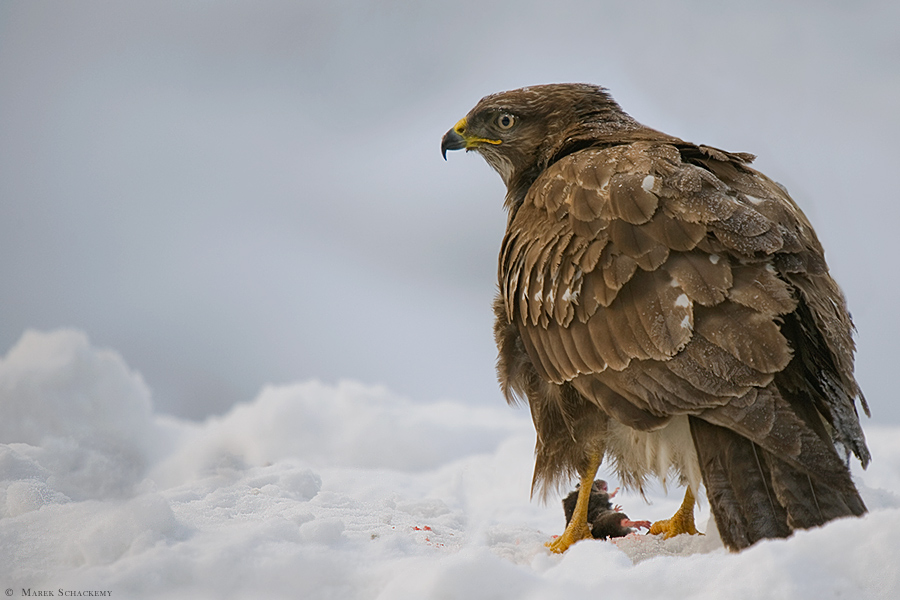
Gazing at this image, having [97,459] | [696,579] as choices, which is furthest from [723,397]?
[97,459]

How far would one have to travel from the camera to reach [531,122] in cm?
405

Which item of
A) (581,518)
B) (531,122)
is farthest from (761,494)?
(531,122)

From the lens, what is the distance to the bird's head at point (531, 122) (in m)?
3.92

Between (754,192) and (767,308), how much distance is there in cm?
71

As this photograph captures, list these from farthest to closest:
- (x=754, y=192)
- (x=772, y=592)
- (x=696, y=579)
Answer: (x=754, y=192)
(x=696, y=579)
(x=772, y=592)

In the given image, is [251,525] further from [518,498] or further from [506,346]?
[518,498]

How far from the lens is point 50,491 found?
308 centimetres

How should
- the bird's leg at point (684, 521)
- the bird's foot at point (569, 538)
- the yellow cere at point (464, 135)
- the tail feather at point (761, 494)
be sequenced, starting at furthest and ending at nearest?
the yellow cere at point (464, 135) → the bird's leg at point (684, 521) → the bird's foot at point (569, 538) → the tail feather at point (761, 494)

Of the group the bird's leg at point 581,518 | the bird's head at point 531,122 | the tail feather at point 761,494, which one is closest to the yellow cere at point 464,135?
the bird's head at point 531,122

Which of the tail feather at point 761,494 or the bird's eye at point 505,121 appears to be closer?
the tail feather at point 761,494

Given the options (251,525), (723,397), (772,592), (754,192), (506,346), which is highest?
(754,192)

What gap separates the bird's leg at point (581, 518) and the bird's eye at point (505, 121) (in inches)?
77.5

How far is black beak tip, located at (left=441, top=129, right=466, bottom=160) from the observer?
431 centimetres

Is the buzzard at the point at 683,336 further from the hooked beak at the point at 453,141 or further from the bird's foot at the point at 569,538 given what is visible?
the hooked beak at the point at 453,141
